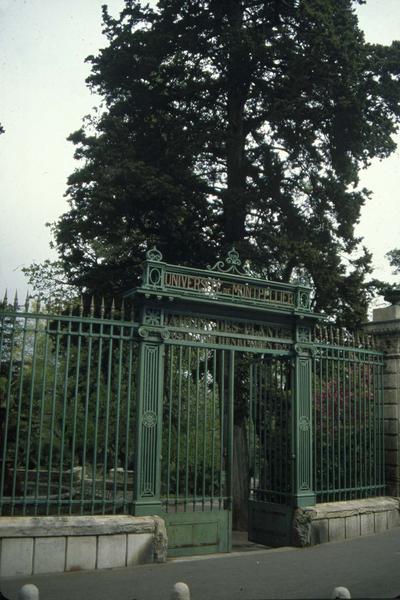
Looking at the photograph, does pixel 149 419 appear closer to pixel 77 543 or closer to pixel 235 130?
pixel 77 543

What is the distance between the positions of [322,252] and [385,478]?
642cm

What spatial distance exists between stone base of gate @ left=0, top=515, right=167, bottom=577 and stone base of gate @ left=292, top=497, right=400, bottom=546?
2.50 m

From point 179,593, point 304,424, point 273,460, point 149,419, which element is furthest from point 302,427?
point 179,593

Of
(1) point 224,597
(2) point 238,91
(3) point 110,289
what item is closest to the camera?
(1) point 224,597

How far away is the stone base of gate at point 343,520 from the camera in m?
9.86

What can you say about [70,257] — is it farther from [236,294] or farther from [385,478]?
[385,478]

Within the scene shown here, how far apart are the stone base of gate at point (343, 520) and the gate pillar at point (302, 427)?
9.2 inches

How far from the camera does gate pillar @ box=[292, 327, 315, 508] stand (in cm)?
1005

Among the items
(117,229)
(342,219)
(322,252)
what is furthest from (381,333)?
(117,229)

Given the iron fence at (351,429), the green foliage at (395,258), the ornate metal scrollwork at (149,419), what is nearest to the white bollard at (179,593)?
the ornate metal scrollwork at (149,419)

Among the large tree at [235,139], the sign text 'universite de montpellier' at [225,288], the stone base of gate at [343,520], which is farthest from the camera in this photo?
the large tree at [235,139]

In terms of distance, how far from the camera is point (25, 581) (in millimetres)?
7020

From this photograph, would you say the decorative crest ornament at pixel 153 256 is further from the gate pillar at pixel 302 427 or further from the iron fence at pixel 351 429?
the iron fence at pixel 351 429

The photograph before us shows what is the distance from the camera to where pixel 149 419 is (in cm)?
863
